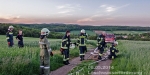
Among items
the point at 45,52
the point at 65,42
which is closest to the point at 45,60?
the point at 45,52

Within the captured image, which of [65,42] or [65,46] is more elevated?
[65,42]

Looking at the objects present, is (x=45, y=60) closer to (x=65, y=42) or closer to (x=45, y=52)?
(x=45, y=52)

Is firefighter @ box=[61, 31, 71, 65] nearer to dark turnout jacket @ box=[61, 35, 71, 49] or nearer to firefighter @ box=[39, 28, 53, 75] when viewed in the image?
dark turnout jacket @ box=[61, 35, 71, 49]

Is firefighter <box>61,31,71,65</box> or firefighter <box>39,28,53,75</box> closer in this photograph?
firefighter <box>39,28,53,75</box>

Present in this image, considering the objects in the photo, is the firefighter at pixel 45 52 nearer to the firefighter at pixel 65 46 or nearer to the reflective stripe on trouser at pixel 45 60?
the reflective stripe on trouser at pixel 45 60

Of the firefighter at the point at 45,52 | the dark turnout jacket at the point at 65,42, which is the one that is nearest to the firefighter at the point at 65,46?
the dark turnout jacket at the point at 65,42

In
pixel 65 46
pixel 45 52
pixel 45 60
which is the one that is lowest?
pixel 45 60

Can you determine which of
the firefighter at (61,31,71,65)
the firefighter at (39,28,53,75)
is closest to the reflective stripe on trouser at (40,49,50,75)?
the firefighter at (39,28,53,75)

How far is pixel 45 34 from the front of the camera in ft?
38.5

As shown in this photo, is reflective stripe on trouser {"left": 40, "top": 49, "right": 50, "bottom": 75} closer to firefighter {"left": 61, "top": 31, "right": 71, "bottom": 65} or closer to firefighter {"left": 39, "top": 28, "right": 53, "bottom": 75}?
firefighter {"left": 39, "top": 28, "right": 53, "bottom": 75}

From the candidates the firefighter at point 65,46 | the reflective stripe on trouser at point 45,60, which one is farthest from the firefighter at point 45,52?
the firefighter at point 65,46

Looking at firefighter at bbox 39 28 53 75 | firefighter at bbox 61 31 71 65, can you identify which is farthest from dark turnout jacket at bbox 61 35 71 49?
firefighter at bbox 39 28 53 75

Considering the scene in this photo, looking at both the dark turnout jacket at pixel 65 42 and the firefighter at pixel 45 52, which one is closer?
the firefighter at pixel 45 52

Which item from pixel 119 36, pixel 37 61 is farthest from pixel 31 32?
pixel 37 61
